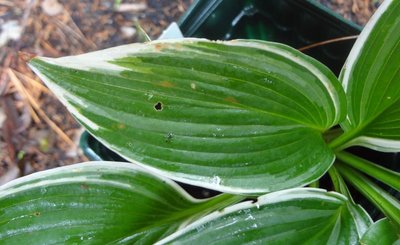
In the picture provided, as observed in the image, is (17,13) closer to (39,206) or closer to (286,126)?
(39,206)

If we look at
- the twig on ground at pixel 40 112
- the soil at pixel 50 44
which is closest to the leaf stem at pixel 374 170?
the soil at pixel 50 44

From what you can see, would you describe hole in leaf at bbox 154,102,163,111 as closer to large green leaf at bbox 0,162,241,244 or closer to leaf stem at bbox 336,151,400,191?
large green leaf at bbox 0,162,241,244

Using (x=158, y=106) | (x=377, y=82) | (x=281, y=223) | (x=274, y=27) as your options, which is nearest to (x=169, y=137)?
(x=158, y=106)

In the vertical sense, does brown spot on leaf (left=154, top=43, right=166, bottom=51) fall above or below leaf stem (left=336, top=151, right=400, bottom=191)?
above

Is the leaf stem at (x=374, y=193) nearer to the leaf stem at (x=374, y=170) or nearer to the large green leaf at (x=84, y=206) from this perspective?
the leaf stem at (x=374, y=170)

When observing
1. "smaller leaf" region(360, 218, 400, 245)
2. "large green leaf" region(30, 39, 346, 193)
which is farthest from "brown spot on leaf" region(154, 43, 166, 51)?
"smaller leaf" region(360, 218, 400, 245)

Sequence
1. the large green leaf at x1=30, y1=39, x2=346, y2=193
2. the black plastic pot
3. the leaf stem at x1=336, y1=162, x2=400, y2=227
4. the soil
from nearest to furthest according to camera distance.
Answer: the large green leaf at x1=30, y1=39, x2=346, y2=193 → the leaf stem at x1=336, y1=162, x2=400, y2=227 → the black plastic pot → the soil

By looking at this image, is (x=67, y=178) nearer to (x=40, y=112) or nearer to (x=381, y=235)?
(x=381, y=235)
